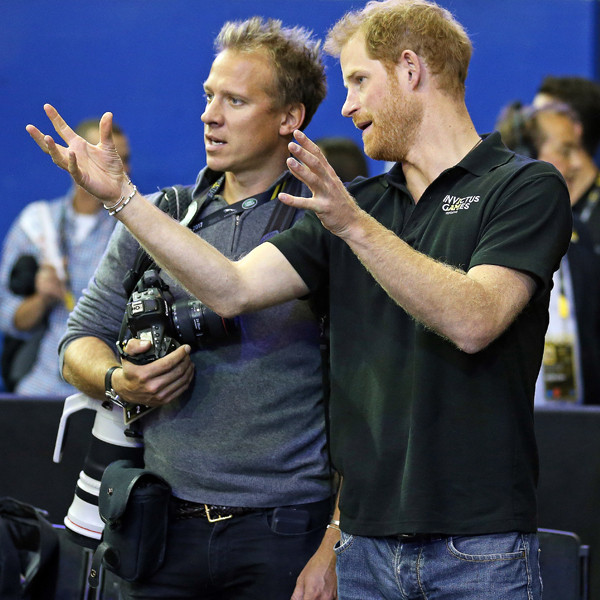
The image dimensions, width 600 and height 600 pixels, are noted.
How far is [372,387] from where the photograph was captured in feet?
5.70

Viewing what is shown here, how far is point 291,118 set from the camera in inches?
88.3

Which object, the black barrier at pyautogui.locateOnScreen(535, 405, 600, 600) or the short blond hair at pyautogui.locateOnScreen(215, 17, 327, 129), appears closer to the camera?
the short blond hair at pyautogui.locateOnScreen(215, 17, 327, 129)

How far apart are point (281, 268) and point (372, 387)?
0.31 meters

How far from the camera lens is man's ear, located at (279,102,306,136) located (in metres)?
2.22

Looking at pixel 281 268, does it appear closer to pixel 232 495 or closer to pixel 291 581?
pixel 232 495

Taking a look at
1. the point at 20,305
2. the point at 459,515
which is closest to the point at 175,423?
the point at 459,515

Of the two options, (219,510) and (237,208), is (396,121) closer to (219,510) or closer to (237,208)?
(237,208)

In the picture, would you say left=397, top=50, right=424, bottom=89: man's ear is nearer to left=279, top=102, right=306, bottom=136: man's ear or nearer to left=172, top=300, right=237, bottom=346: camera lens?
left=279, top=102, right=306, bottom=136: man's ear

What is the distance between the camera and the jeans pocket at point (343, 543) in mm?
1736

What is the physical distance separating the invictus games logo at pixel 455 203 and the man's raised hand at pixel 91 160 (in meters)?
0.60

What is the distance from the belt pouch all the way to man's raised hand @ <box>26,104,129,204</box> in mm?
658

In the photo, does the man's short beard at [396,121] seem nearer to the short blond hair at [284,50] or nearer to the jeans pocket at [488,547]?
the short blond hair at [284,50]

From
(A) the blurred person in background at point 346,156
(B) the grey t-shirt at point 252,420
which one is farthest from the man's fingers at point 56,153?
(A) the blurred person in background at point 346,156

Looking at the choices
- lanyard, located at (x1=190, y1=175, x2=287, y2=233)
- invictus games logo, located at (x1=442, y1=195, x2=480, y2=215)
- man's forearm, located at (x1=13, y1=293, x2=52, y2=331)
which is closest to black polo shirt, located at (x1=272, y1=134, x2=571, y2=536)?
invictus games logo, located at (x1=442, y1=195, x2=480, y2=215)
